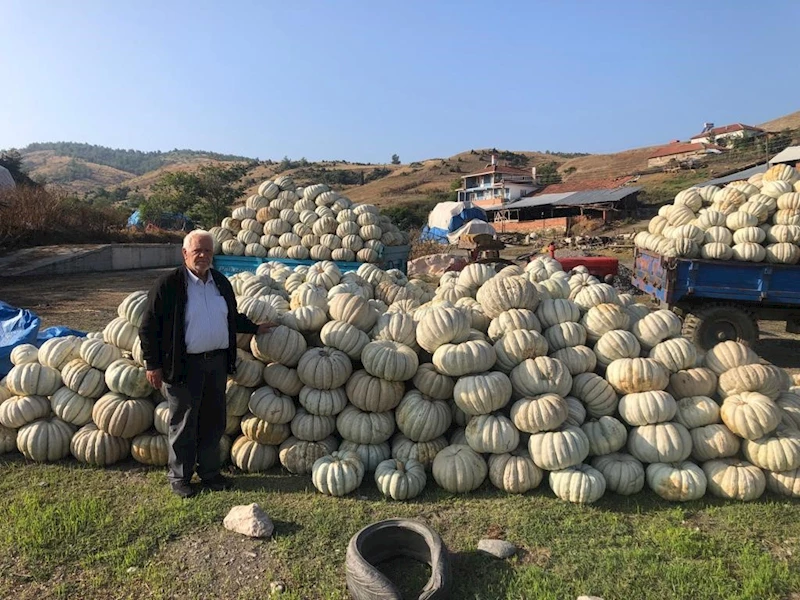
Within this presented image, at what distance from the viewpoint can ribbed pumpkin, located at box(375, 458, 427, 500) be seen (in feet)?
14.2

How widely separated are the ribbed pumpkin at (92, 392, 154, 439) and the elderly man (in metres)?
0.60

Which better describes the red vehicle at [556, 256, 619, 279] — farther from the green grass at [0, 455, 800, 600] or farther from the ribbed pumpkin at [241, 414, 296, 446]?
the ribbed pumpkin at [241, 414, 296, 446]

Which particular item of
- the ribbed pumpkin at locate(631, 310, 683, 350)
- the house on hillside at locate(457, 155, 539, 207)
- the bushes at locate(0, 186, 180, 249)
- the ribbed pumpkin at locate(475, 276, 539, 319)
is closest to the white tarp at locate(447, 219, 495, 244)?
the bushes at locate(0, 186, 180, 249)

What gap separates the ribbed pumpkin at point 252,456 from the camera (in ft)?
15.8

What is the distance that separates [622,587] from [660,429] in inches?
63.5

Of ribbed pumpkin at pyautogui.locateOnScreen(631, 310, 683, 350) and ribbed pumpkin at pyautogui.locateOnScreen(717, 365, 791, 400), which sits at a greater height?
ribbed pumpkin at pyautogui.locateOnScreen(631, 310, 683, 350)

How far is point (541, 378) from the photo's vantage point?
185 inches

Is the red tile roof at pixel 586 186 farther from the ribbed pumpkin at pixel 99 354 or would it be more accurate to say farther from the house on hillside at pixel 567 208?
the ribbed pumpkin at pixel 99 354

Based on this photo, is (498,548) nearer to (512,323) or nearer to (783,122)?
(512,323)

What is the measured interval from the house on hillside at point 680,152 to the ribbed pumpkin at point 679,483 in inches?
2664

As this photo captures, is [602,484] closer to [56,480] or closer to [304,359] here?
[304,359]

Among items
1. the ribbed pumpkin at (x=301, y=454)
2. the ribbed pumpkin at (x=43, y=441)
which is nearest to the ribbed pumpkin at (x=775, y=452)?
the ribbed pumpkin at (x=301, y=454)

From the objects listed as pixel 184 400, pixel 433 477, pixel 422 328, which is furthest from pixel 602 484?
pixel 184 400

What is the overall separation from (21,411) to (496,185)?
60.4m
